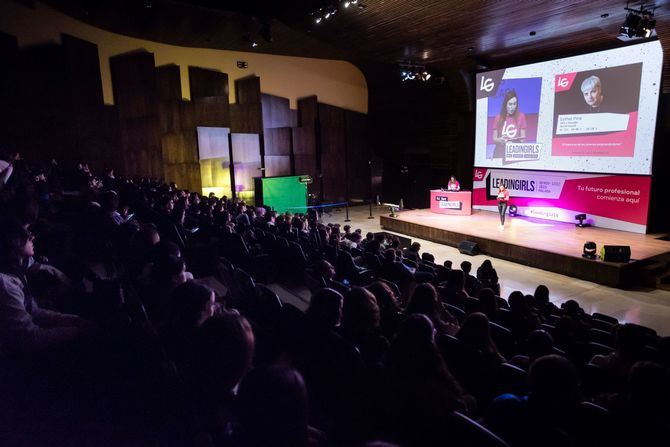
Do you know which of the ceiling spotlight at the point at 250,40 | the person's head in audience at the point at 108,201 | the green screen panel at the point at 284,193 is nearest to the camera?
the person's head in audience at the point at 108,201

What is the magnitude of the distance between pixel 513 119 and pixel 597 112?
2084 mm

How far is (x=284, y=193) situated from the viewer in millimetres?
13516

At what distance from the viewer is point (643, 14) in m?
7.07

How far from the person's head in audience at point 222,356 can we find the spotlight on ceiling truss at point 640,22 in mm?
8223

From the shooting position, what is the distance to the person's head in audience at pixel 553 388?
5.62 feet

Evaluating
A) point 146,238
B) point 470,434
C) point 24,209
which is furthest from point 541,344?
point 24,209

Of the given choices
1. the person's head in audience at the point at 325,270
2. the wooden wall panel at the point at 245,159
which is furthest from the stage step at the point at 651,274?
the wooden wall panel at the point at 245,159

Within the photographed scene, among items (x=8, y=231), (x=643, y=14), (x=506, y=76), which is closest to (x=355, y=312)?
(x=8, y=231)

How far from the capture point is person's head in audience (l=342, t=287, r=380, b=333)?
2.51 metres

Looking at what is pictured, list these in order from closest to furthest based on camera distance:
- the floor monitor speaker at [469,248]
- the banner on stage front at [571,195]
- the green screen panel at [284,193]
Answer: the banner on stage front at [571,195]
the floor monitor speaker at [469,248]
the green screen panel at [284,193]

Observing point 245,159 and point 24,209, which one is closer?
point 24,209

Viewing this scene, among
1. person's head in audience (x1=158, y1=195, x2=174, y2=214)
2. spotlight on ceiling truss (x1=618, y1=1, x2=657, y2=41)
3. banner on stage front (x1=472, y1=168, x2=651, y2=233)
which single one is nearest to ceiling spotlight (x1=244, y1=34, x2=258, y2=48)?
person's head in audience (x1=158, y1=195, x2=174, y2=214)

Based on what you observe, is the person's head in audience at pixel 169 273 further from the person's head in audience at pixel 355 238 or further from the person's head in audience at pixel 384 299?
the person's head in audience at pixel 355 238

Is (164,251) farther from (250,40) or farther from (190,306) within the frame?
(250,40)
